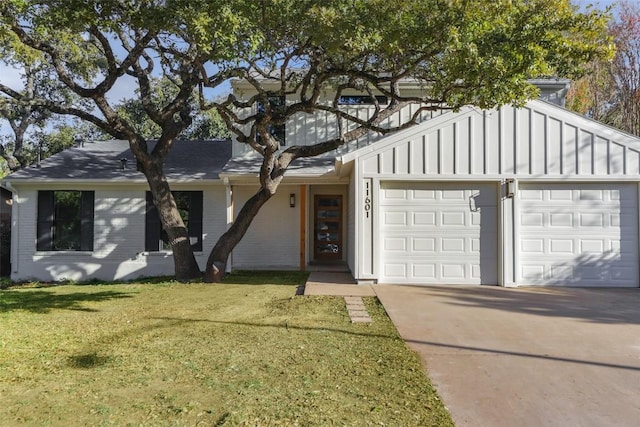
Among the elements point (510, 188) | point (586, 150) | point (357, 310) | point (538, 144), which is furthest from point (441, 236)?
point (586, 150)

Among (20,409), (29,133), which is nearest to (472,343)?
(20,409)

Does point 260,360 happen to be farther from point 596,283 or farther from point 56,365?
point 596,283

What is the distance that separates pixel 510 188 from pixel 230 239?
650 cm

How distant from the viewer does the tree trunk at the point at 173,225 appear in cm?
998

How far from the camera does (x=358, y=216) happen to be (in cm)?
885

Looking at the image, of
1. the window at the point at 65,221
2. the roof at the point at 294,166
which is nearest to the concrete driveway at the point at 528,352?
the roof at the point at 294,166

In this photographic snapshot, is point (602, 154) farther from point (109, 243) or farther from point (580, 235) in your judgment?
point (109, 243)

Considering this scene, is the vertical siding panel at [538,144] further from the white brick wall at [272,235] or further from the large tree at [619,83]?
the large tree at [619,83]

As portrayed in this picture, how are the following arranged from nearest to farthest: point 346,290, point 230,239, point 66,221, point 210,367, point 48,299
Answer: point 210,367
point 346,290
point 48,299
point 230,239
point 66,221

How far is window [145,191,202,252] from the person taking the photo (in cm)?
1220

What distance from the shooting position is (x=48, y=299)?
833 centimetres

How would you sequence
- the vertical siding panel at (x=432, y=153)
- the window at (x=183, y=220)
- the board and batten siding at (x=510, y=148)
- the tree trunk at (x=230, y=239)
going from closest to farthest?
1. the board and batten siding at (x=510, y=148)
2. the vertical siding panel at (x=432, y=153)
3. the tree trunk at (x=230, y=239)
4. the window at (x=183, y=220)

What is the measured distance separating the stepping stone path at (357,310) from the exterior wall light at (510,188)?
13.1 feet

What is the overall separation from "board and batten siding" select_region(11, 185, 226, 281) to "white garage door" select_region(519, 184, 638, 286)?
8.25m
